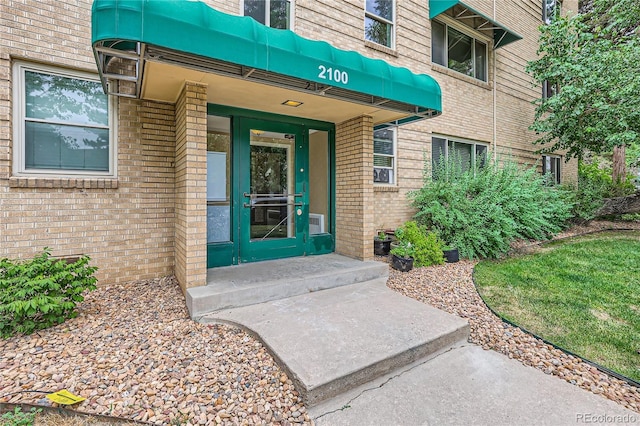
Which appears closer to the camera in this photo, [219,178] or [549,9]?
[219,178]

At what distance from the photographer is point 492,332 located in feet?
11.7

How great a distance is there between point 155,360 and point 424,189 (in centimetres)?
669

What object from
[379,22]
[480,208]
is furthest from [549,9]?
[480,208]

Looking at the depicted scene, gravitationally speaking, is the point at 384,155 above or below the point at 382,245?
above

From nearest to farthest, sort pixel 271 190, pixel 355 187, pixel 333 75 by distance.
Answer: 1. pixel 333 75
2. pixel 271 190
3. pixel 355 187

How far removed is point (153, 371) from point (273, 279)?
1.91 metres

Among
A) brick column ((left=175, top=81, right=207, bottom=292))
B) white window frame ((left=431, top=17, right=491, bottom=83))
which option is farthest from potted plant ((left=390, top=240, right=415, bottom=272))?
white window frame ((left=431, top=17, right=491, bottom=83))

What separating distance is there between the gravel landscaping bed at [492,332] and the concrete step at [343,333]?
42cm

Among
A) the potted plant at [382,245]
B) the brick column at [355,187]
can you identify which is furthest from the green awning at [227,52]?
the potted plant at [382,245]

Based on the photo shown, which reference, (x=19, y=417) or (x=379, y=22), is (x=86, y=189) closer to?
(x=19, y=417)

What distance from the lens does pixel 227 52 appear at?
3.14 meters

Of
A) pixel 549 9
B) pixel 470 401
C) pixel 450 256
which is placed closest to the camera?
pixel 470 401

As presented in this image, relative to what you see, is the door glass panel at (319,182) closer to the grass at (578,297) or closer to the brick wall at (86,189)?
the brick wall at (86,189)

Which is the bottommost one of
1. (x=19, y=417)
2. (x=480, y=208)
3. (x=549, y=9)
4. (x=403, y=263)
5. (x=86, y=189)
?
(x=19, y=417)
